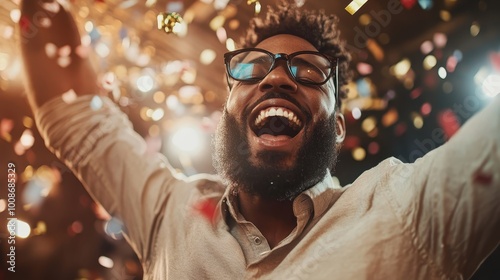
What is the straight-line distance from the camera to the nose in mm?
1390

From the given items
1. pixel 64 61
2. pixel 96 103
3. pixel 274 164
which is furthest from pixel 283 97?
pixel 64 61

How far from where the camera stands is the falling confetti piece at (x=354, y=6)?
5.69ft

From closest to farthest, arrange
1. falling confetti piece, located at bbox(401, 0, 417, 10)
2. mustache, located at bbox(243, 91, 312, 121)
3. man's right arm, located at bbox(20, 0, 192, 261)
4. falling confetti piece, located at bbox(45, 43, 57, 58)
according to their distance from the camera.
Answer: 1. mustache, located at bbox(243, 91, 312, 121)
2. man's right arm, located at bbox(20, 0, 192, 261)
3. falling confetti piece, located at bbox(45, 43, 57, 58)
4. falling confetti piece, located at bbox(401, 0, 417, 10)

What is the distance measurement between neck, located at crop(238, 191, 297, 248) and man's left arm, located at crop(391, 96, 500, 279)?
379 mm

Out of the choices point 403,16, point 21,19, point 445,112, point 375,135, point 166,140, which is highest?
point 403,16

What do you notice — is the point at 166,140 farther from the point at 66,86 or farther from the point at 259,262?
the point at 259,262

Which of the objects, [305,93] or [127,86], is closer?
[305,93]

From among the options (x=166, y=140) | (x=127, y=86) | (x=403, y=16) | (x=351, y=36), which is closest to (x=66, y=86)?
(x=127, y=86)

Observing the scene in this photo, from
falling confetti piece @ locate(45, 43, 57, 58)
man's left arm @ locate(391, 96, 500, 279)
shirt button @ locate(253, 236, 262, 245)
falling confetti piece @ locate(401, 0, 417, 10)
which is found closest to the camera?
man's left arm @ locate(391, 96, 500, 279)

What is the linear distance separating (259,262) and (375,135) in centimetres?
82

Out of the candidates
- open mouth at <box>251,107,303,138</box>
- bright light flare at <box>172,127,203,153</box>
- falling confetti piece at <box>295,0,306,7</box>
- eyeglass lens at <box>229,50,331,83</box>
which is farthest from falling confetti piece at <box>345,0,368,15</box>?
bright light flare at <box>172,127,203,153</box>

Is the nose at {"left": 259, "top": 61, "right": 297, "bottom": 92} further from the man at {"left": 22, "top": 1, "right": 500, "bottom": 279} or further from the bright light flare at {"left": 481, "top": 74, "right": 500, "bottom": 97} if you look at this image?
the bright light flare at {"left": 481, "top": 74, "right": 500, "bottom": 97}

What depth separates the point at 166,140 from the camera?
183 centimetres

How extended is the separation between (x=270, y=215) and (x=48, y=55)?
0.99m
